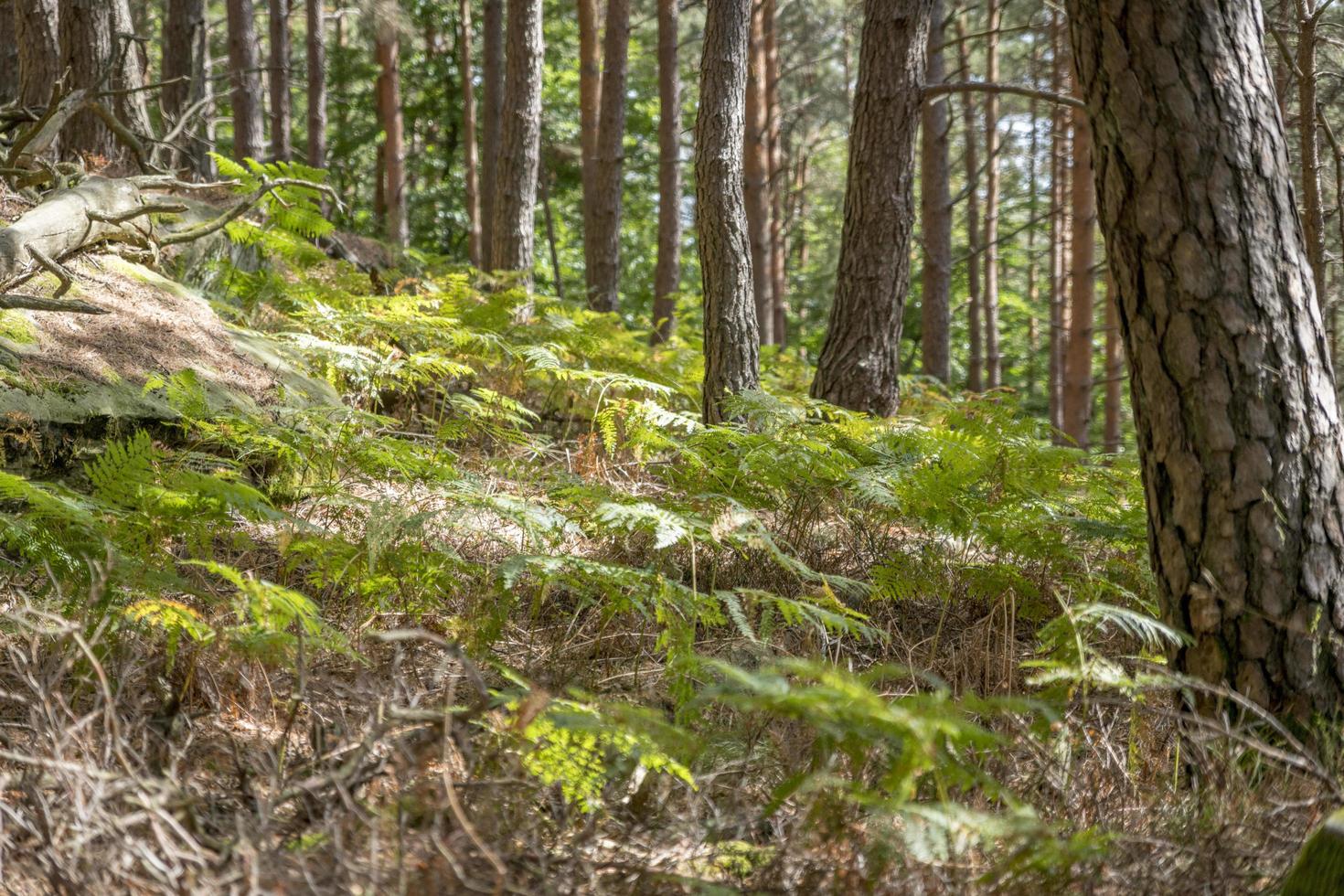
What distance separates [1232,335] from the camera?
2.71 metres

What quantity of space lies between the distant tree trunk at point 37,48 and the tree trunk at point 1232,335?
8.07 m

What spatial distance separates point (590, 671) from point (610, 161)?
9095 millimetres

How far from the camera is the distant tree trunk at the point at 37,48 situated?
7621mm

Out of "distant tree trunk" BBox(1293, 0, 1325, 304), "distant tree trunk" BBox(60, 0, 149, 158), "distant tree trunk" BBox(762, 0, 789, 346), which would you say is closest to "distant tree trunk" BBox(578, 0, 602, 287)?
"distant tree trunk" BBox(762, 0, 789, 346)

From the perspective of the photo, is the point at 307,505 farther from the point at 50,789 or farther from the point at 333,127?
the point at 333,127

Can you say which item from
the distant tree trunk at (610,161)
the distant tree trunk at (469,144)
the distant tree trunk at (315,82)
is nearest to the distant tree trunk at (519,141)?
the distant tree trunk at (610,161)

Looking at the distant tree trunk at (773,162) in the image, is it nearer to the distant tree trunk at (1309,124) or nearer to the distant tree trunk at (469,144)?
the distant tree trunk at (469,144)

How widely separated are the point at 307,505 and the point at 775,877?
11.1 ft

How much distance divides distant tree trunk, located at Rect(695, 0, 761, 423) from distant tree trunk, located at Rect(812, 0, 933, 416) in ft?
3.41

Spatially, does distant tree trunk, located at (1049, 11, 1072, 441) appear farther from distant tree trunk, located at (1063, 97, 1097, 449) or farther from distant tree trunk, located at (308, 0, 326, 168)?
distant tree trunk, located at (308, 0, 326, 168)

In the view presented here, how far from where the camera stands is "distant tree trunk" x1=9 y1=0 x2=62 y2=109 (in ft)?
25.0

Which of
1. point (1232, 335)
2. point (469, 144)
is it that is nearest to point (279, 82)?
point (469, 144)

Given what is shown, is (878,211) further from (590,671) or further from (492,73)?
(492,73)

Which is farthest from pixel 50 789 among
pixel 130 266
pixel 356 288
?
Answer: pixel 356 288
